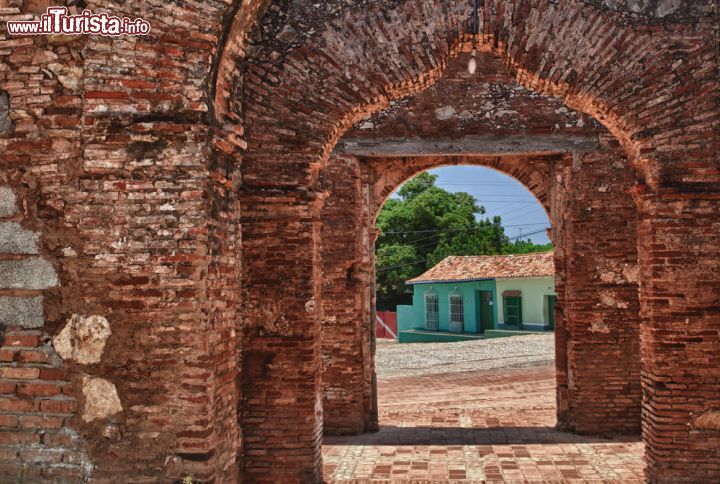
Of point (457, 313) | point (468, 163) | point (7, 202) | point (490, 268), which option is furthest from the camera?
point (457, 313)

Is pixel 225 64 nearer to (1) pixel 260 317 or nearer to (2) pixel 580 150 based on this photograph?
(1) pixel 260 317

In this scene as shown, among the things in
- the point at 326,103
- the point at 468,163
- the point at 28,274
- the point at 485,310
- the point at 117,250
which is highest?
the point at 468,163

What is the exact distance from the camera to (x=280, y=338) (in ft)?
15.5

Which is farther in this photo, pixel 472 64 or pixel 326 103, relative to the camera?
pixel 472 64

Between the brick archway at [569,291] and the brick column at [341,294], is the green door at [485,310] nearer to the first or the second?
the brick archway at [569,291]

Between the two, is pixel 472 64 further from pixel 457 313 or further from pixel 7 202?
pixel 457 313

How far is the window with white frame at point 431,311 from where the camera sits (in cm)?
2702

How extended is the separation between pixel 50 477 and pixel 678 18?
5.49m

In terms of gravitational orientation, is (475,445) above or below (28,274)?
below

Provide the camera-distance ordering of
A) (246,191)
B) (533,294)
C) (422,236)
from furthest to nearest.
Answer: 1. (422,236)
2. (533,294)
3. (246,191)

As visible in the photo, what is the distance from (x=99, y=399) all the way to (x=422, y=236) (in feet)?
84.6

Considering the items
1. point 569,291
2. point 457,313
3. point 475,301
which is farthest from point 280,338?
point 457,313

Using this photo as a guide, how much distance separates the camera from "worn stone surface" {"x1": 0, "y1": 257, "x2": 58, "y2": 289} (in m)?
3.75

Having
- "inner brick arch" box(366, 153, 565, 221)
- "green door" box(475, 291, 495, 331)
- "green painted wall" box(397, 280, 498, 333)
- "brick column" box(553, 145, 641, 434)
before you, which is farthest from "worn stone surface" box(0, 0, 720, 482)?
"green door" box(475, 291, 495, 331)
